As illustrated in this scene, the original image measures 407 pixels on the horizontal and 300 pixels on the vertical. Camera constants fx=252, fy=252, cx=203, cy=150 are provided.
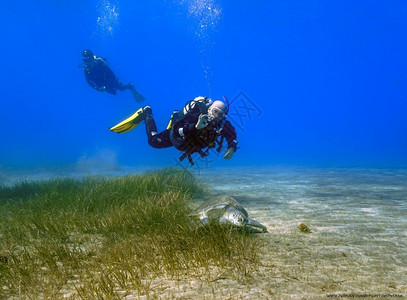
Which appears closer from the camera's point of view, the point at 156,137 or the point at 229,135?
the point at 229,135

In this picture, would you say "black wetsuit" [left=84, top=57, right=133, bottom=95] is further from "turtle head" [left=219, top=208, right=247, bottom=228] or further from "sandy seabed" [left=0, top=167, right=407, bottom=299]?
"sandy seabed" [left=0, top=167, right=407, bottom=299]

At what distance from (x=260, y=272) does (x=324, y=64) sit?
154593 millimetres

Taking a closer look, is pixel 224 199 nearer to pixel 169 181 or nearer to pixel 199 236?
pixel 199 236

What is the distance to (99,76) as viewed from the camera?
15008 mm

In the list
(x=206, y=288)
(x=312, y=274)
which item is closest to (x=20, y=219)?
(x=206, y=288)

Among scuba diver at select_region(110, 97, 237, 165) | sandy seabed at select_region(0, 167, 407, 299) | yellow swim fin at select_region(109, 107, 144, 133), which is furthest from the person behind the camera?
yellow swim fin at select_region(109, 107, 144, 133)

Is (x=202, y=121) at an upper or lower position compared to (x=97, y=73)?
lower

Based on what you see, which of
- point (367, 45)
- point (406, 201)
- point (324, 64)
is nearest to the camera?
point (406, 201)

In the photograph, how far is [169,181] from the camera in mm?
7414

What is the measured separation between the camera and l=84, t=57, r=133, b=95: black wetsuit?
14521 millimetres

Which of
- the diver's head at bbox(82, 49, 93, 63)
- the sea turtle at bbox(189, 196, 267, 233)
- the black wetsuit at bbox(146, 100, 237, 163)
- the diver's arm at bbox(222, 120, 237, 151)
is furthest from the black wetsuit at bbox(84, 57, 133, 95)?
the sea turtle at bbox(189, 196, 267, 233)

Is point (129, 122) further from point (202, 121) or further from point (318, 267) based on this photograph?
point (318, 267)

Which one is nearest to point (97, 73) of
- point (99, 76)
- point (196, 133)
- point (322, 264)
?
point (99, 76)

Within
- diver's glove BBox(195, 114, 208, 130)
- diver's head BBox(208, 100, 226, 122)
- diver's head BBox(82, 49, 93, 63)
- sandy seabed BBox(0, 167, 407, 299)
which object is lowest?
sandy seabed BBox(0, 167, 407, 299)
